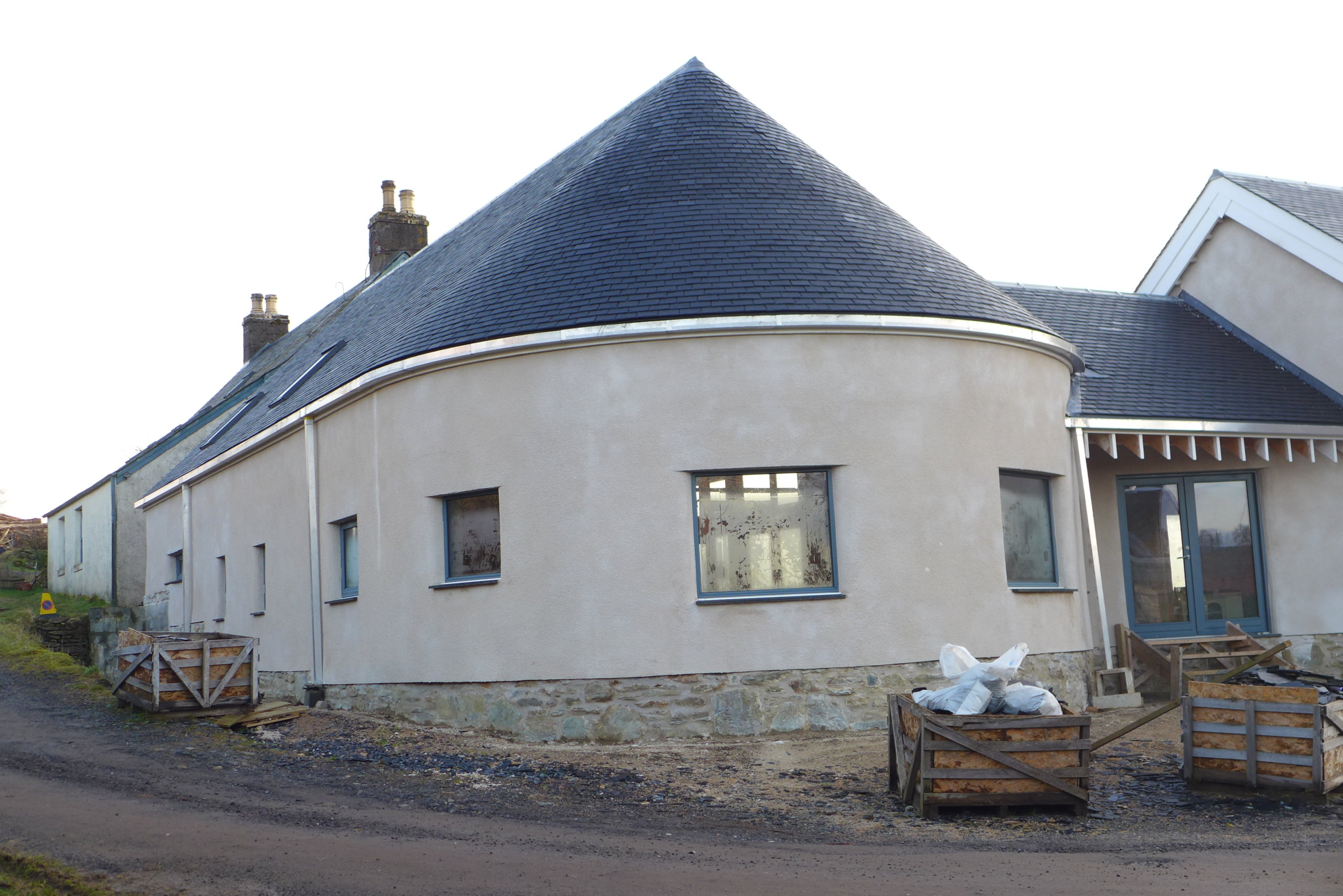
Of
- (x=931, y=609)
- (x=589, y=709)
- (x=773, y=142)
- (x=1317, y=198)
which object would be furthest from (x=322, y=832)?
(x=1317, y=198)

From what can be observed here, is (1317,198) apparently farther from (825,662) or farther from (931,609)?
(825,662)

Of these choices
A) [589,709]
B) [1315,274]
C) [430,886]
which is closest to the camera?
[430,886]

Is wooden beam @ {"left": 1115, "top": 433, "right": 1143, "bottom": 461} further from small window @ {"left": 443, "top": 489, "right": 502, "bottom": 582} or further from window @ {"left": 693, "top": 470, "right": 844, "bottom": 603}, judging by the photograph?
small window @ {"left": 443, "top": 489, "right": 502, "bottom": 582}

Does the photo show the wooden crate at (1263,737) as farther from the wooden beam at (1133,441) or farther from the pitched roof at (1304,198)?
the pitched roof at (1304,198)

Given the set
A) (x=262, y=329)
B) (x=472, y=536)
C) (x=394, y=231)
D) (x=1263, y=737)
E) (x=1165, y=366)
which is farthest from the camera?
(x=262, y=329)

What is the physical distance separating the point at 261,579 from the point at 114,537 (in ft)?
42.4

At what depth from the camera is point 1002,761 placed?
857 cm

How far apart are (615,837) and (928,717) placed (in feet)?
8.04

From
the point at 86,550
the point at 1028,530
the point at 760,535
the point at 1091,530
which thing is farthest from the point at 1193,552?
the point at 86,550

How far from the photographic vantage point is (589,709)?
38.9 feet

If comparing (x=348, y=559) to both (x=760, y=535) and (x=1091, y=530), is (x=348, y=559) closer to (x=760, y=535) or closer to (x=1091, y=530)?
(x=760, y=535)

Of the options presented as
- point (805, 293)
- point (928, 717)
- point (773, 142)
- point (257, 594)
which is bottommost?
point (928, 717)

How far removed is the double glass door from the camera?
52.9 feet

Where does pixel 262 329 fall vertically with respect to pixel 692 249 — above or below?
above
